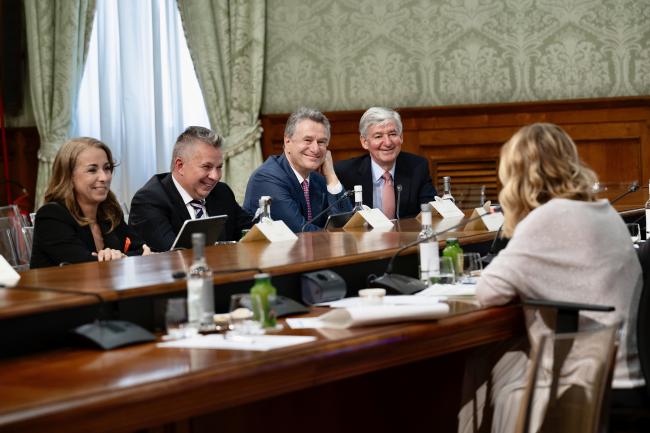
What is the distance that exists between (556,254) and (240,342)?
0.92m

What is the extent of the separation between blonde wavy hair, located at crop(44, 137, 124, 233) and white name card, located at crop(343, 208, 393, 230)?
1.08 m

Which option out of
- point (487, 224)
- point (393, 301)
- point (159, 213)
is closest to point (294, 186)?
point (159, 213)

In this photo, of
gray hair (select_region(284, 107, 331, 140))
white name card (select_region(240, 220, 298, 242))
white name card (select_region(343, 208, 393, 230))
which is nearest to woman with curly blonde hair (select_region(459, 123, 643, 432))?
A: white name card (select_region(240, 220, 298, 242))

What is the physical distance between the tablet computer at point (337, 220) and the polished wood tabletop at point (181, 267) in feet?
1.72

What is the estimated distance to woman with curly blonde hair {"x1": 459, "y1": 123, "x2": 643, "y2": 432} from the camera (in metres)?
2.83

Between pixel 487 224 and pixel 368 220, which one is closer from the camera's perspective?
pixel 487 224

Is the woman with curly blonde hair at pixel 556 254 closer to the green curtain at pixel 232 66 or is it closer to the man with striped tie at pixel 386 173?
the man with striped tie at pixel 386 173

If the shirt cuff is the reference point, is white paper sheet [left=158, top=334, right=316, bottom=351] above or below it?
below

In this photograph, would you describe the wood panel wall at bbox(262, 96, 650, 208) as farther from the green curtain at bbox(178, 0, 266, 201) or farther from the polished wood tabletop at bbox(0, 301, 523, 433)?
the polished wood tabletop at bbox(0, 301, 523, 433)

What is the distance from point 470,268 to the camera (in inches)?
140

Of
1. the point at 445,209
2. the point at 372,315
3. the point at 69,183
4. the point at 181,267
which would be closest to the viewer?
the point at 372,315

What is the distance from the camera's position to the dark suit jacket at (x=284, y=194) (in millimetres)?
5461

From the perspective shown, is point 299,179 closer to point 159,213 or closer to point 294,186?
point 294,186

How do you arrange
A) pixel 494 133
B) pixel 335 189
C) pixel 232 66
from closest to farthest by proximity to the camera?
1. pixel 335 189
2. pixel 494 133
3. pixel 232 66
